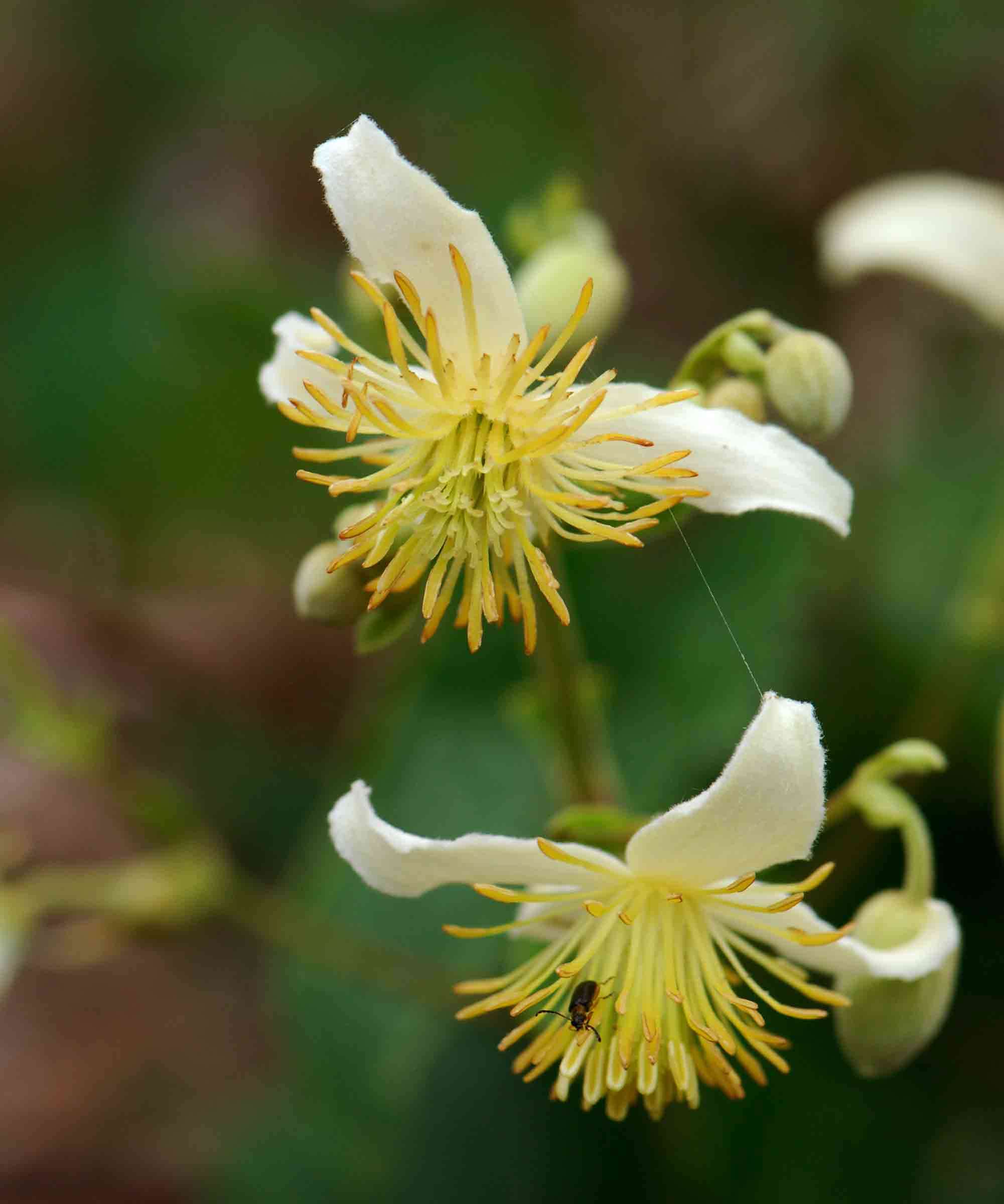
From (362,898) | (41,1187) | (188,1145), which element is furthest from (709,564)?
(41,1187)

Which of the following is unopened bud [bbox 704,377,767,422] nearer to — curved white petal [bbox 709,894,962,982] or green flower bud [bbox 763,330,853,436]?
green flower bud [bbox 763,330,853,436]

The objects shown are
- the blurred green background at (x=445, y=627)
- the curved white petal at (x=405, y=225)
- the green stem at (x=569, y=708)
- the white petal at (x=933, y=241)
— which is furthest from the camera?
the blurred green background at (x=445, y=627)

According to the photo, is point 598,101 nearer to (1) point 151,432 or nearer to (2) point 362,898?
(1) point 151,432

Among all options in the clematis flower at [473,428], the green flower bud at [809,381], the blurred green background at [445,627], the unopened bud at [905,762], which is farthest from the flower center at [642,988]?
the blurred green background at [445,627]

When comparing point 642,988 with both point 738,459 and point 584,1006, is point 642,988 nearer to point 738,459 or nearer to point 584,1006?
point 584,1006

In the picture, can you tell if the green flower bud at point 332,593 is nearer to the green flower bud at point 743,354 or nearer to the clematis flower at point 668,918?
the clematis flower at point 668,918

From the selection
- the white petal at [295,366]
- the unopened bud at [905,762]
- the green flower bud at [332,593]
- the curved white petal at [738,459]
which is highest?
the white petal at [295,366]

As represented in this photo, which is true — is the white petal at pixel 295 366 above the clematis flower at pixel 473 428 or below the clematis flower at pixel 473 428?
above
